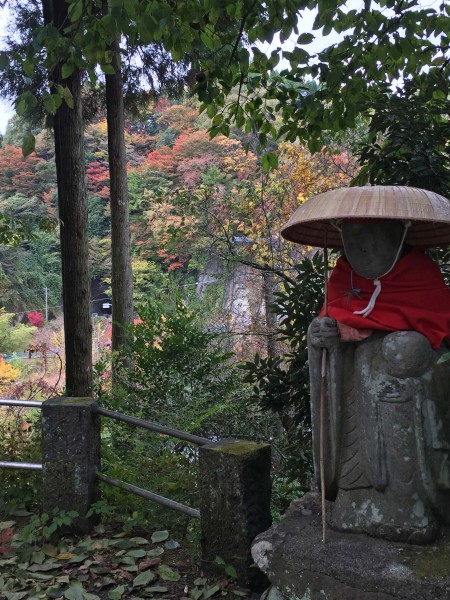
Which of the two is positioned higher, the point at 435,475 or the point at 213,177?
the point at 213,177

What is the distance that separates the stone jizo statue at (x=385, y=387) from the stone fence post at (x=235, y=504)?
2.04ft

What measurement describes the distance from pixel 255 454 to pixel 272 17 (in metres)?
2.72

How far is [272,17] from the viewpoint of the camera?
384 cm

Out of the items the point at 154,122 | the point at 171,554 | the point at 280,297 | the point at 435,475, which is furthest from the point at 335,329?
the point at 154,122

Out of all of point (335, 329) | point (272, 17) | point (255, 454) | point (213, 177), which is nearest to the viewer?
point (335, 329)

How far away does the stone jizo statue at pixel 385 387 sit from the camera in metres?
2.36

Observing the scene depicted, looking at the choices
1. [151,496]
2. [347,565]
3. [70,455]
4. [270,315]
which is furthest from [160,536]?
[270,315]

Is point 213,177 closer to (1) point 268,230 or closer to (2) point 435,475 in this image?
(1) point 268,230

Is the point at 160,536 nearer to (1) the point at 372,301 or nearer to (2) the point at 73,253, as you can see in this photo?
(1) the point at 372,301

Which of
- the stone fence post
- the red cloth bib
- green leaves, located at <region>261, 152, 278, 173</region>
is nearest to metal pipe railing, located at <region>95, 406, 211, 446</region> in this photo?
the stone fence post

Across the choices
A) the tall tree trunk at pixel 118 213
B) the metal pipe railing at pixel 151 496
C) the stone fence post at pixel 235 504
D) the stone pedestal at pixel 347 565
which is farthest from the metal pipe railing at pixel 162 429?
the tall tree trunk at pixel 118 213

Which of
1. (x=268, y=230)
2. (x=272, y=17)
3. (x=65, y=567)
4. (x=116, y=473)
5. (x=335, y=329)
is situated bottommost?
(x=65, y=567)

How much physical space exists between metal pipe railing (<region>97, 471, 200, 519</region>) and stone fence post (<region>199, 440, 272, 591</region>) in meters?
0.21

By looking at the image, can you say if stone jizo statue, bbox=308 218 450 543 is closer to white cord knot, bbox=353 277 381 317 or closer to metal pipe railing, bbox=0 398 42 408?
white cord knot, bbox=353 277 381 317
